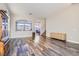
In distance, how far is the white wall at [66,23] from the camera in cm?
361

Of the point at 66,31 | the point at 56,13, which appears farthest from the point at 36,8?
the point at 66,31

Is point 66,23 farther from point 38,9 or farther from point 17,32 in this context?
point 17,32

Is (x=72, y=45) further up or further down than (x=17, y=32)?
further down

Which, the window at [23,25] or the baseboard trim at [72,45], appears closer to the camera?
the window at [23,25]

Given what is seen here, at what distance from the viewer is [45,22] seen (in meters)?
3.70

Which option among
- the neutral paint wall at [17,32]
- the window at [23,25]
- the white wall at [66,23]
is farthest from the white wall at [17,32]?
the white wall at [66,23]

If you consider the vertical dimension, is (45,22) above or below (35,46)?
above

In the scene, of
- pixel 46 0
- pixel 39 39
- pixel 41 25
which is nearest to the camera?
pixel 46 0

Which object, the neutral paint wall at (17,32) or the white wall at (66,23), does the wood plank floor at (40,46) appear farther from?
the white wall at (66,23)

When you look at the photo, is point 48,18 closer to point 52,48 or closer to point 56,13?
point 56,13

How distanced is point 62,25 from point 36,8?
0.97 m

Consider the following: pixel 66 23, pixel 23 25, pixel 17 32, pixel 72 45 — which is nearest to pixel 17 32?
pixel 17 32

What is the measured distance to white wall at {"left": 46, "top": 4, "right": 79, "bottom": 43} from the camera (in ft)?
11.8

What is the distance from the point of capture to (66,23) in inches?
147
